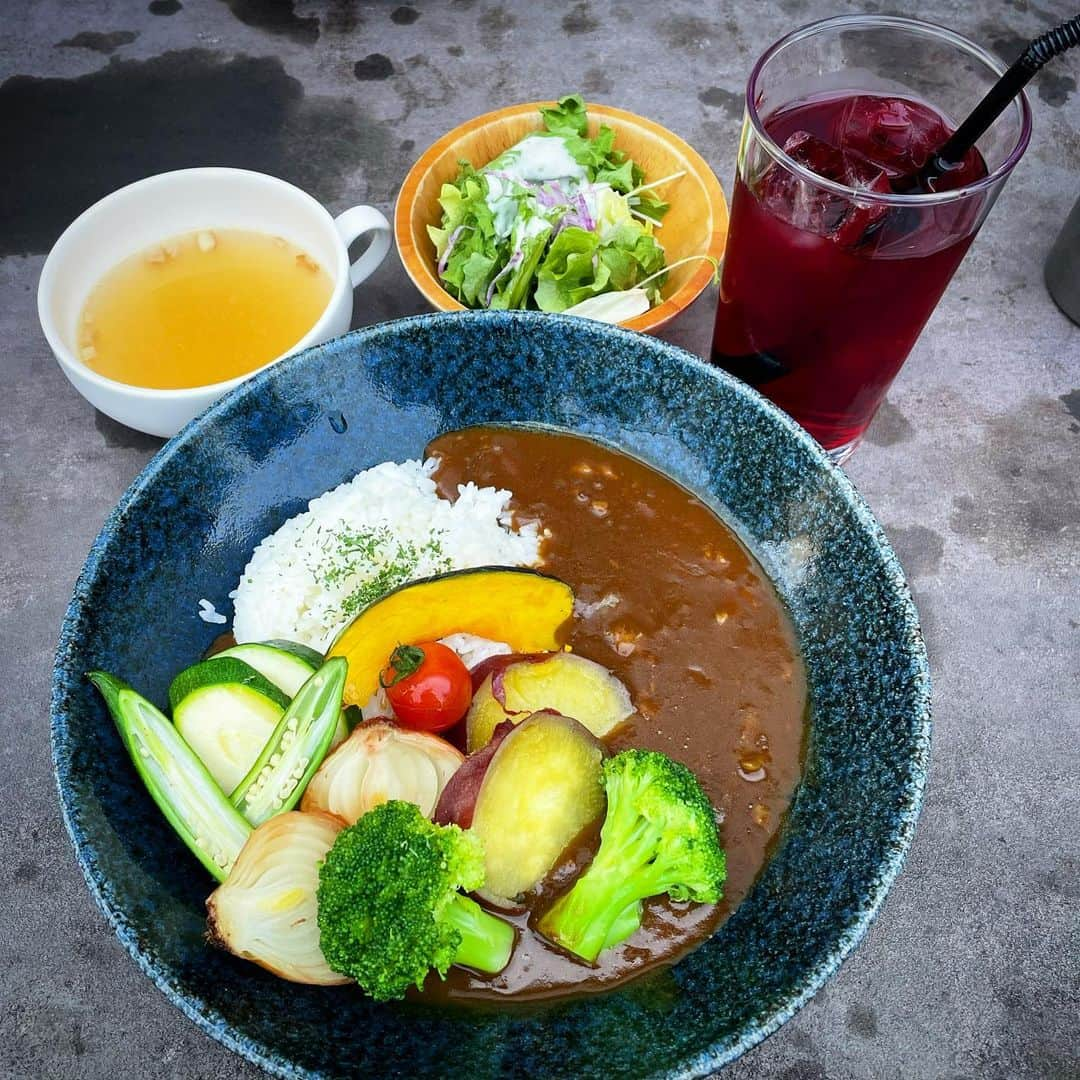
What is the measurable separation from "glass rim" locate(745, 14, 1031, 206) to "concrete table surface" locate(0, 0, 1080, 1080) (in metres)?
0.81

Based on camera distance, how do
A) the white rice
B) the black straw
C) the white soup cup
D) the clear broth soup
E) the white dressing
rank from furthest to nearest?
the white dressing, the clear broth soup, the white soup cup, the white rice, the black straw

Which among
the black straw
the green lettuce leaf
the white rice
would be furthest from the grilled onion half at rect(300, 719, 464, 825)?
the green lettuce leaf

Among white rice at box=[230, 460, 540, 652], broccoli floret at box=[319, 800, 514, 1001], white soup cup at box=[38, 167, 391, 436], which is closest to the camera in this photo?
broccoli floret at box=[319, 800, 514, 1001]

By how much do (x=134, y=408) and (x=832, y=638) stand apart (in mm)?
1452

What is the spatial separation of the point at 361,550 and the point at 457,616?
0.90ft

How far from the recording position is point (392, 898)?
1289 mm

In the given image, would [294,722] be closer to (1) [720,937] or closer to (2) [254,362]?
(1) [720,937]

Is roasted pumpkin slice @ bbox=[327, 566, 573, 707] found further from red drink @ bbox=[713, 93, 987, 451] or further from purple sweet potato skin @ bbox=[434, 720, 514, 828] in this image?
red drink @ bbox=[713, 93, 987, 451]

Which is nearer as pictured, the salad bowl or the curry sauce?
the curry sauce

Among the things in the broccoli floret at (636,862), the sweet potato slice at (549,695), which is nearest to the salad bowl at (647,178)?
the sweet potato slice at (549,695)

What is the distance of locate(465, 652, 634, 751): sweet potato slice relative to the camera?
1620 millimetres

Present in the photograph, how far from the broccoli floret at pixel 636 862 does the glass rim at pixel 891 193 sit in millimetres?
977

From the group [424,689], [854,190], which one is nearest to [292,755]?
[424,689]

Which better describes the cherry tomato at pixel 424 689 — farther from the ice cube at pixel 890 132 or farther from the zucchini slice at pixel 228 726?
the ice cube at pixel 890 132
